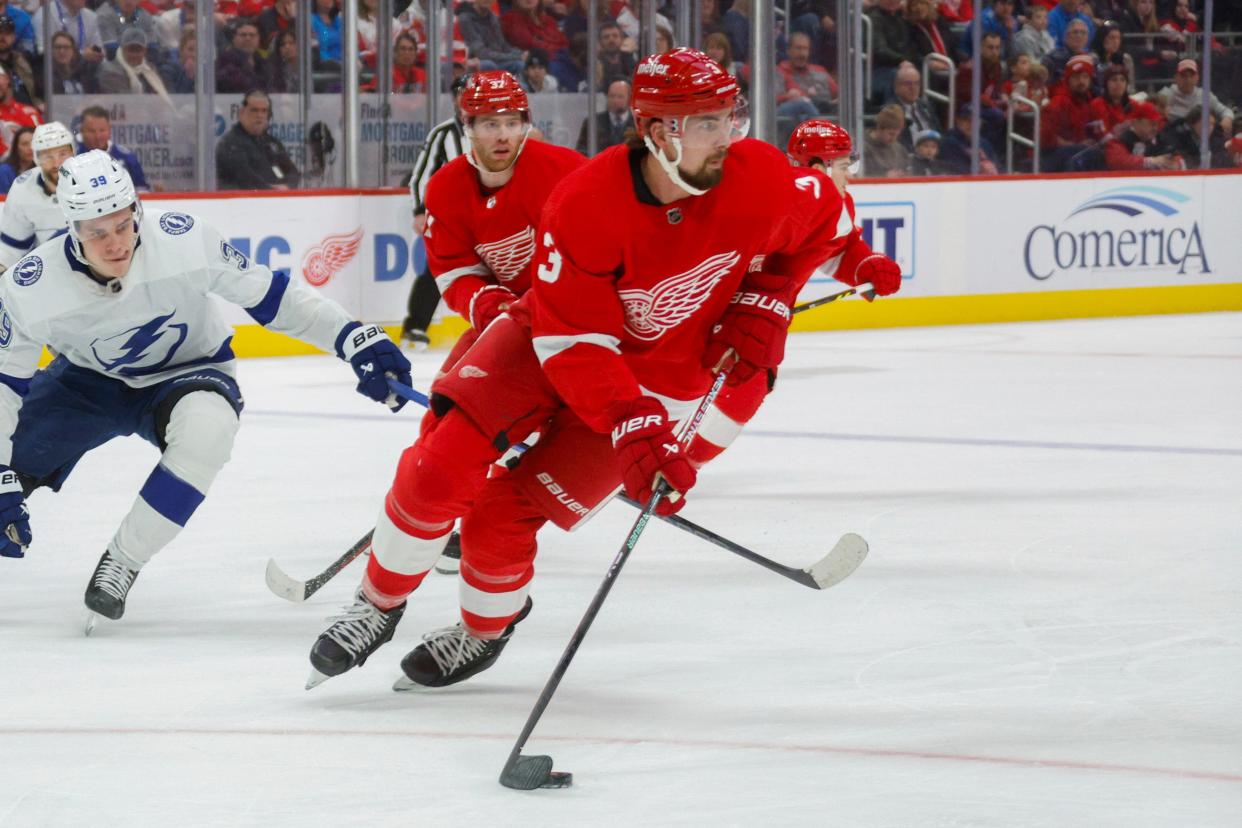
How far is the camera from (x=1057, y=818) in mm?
2377

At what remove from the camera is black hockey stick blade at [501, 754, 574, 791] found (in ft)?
8.23

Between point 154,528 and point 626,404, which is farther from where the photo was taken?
point 154,528

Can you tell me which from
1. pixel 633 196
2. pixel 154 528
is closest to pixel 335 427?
pixel 154 528

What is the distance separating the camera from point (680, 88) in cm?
282

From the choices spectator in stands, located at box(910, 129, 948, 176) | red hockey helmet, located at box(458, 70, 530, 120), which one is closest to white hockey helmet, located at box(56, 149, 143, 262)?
red hockey helmet, located at box(458, 70, 530, 120)

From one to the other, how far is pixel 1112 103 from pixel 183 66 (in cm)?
558

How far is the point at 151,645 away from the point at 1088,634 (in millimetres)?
1696

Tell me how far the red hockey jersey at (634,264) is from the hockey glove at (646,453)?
1.5 inches

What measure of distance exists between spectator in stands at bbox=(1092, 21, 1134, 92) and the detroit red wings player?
797 cm

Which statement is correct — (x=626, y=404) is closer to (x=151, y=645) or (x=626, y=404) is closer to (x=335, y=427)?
(x=151, y=645)

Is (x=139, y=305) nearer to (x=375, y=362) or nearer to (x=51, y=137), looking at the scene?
(x=375, y=362)

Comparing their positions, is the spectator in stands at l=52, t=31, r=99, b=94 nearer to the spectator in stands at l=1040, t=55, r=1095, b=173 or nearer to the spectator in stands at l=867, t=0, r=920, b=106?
the spectator in stands at l=867, t=0, r=920, b=106

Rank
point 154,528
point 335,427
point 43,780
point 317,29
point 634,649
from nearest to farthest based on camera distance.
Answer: point 43,780
point 634,649
point 154,528
point 335,427
point 317,29

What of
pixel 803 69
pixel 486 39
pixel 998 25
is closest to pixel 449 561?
pixel 486 39
